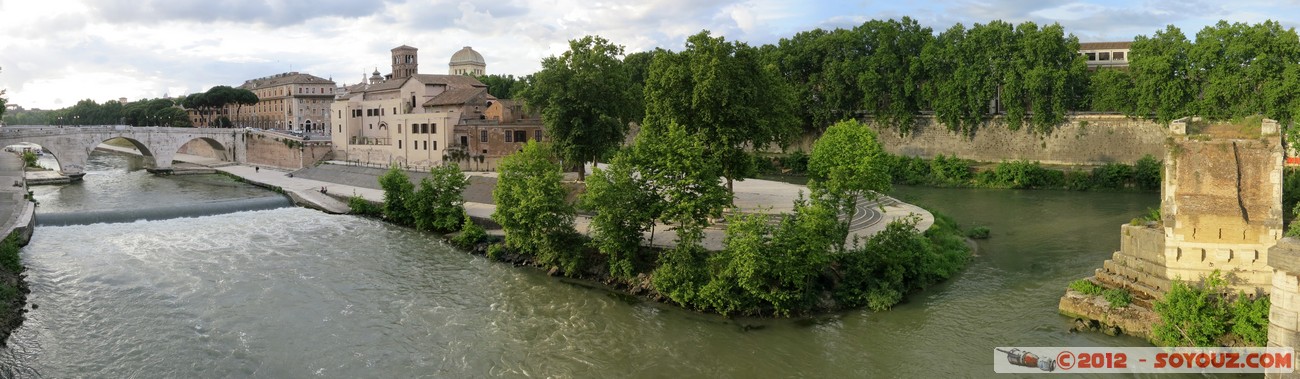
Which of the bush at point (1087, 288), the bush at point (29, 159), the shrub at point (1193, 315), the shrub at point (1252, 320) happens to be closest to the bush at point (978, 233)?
the bush at point (1087, 288)

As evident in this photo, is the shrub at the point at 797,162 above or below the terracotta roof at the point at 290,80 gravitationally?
below

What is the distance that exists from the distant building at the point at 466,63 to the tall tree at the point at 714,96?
7895 cm

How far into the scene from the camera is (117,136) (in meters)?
57.8

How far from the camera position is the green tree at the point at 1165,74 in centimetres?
4169

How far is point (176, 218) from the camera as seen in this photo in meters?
36.5

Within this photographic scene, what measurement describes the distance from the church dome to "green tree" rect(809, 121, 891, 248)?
274ft

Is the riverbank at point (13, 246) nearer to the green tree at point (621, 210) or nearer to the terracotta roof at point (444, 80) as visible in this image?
the green tree at point (621, 210)

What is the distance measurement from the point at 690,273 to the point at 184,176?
49.3 m

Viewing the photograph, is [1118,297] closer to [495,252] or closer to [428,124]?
[495,252]

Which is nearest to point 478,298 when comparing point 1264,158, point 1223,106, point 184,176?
point 1264,158

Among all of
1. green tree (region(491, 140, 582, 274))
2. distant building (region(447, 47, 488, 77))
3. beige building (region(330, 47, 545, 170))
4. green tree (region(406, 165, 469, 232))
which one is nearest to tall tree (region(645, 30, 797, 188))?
green tree (region(491, 140, 582, 274))

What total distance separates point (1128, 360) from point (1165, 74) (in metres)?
30.4

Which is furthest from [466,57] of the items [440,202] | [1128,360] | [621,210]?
[1128,360]

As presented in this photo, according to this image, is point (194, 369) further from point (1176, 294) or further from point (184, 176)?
point (184, 176)
